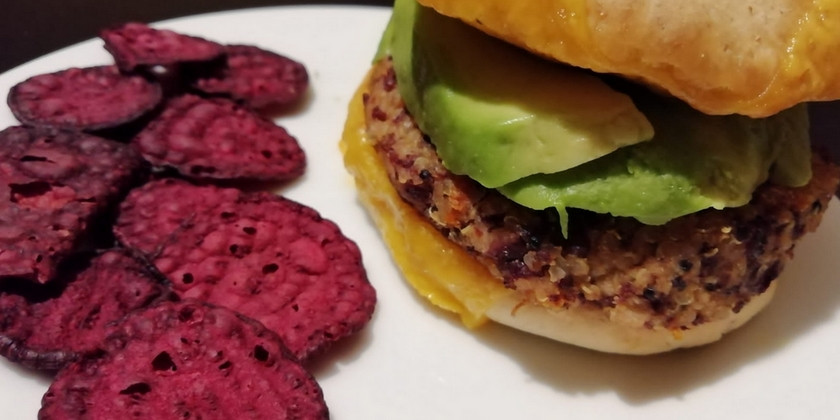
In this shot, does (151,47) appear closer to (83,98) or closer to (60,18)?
(83,98)

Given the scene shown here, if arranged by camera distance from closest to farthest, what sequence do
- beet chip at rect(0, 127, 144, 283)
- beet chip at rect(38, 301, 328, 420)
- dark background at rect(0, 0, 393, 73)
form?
beet chip at rect(38, 301, 328, 420) < beet chip at rect(0, 127, 144, 283) < dark background at rect(0, 0, 393, 73)

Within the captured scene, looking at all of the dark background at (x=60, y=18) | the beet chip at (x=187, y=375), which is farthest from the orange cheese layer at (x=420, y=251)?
the dark background at (x=60, y=18)

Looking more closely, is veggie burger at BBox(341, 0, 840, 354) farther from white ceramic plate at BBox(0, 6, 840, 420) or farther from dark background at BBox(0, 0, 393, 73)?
dark background at BBox(0, 0, 393, 73)

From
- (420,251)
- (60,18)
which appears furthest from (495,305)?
(60,18)

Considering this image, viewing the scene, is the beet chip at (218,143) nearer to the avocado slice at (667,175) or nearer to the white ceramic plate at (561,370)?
the white ceramic plate at (561,370)

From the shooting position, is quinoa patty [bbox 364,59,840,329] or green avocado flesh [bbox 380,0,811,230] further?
quinoa patty [bbox 364,59,840,329]

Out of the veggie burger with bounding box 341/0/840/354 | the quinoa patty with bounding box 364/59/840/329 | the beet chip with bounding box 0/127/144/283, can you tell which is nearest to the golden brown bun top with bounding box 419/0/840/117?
the veggie burger with bounding box 341/0/840/354
